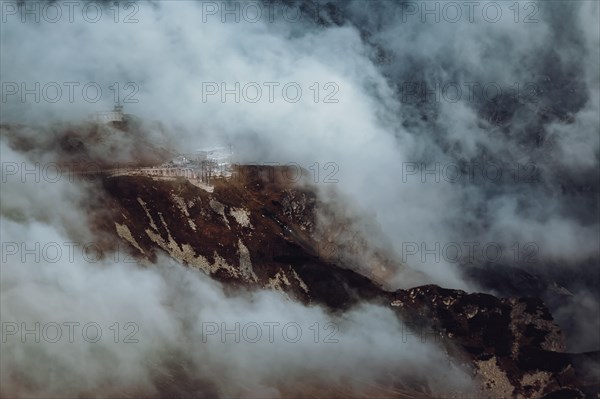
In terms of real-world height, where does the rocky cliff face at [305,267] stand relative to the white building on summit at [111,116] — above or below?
below

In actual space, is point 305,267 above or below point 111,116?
below

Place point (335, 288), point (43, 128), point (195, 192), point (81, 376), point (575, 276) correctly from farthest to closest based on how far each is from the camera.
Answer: point (575, 276)
point (335, 288)
point (195, 192)
point (43, 128)
point (81, 376)

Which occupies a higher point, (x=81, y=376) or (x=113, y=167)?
(x=113, y=167)

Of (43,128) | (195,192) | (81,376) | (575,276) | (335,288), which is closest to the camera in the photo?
(81,376)

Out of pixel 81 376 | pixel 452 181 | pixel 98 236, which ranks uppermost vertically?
pixel 452 181

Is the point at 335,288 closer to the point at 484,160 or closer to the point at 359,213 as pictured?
the point at 359,213

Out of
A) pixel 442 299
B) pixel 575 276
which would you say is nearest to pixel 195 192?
pixel 442 299

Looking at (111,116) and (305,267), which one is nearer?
(111,116)

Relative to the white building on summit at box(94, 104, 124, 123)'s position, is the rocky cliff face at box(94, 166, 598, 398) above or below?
below
